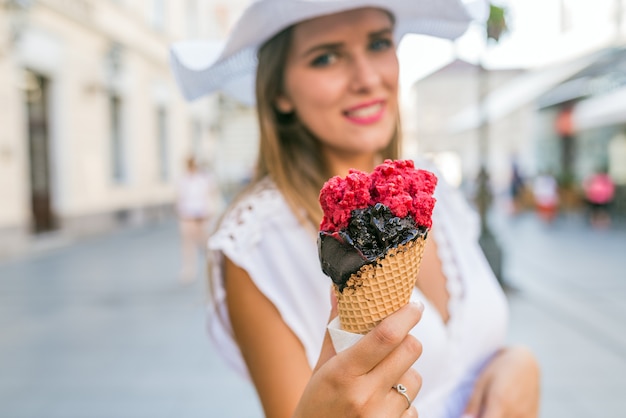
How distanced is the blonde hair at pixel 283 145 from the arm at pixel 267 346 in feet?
0.78

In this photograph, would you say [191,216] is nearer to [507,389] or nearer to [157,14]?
[507,389]

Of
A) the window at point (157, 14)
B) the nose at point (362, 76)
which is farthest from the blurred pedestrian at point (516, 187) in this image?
the nose at point (362, 76)

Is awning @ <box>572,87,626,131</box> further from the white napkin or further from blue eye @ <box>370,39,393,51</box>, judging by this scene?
the white napkin

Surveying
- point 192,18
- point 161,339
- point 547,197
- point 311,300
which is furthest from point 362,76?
point 192,18

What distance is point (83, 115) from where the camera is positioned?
523 inches

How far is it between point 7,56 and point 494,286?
10.7 meters

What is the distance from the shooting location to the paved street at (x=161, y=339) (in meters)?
3.89

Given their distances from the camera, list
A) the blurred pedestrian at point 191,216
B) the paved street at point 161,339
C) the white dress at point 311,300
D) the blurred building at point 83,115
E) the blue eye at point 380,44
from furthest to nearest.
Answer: the blurred building at point 83,115
the blurred pedestrian at point 191,216
the paved street at point 161,339
the blue eye at point 380,44
the white dress at point 311,300

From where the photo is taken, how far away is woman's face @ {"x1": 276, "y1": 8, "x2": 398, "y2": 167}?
132 centimetres

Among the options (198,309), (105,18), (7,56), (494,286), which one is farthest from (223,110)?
(494,286)

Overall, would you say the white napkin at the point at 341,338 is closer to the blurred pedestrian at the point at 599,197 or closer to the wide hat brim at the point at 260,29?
the wide hat brim at the point at 260,29

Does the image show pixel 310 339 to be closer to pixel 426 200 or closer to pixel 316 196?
pixel 316 196

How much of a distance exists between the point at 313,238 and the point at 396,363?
548mm

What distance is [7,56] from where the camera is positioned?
1010cm
